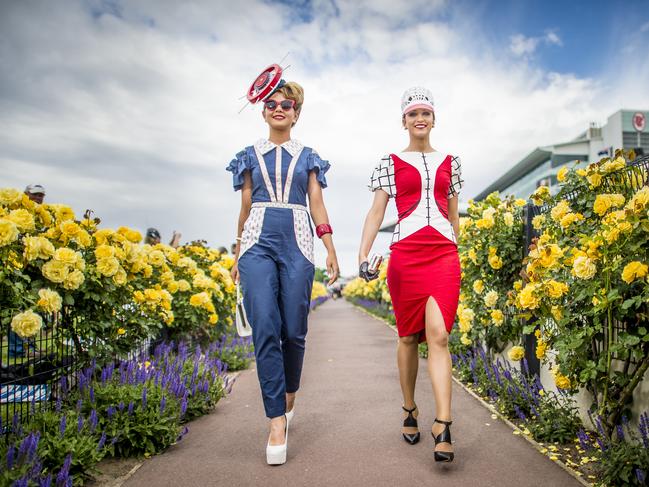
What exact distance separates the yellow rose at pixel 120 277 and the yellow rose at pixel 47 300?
2.29 feet

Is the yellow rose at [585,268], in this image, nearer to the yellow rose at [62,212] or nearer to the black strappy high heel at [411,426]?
the black strappy high heel at [411,426]

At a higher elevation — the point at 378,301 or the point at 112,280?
the point at 112,280

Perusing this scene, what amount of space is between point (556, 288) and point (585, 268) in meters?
0.33

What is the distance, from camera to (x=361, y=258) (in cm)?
353

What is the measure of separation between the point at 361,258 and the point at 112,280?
70.2 inches

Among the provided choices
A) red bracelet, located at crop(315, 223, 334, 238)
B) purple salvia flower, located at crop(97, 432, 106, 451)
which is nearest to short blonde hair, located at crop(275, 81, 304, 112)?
red bracelet, located at crop(315, 223, 334, 238)

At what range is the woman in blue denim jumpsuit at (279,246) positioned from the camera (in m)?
3.22

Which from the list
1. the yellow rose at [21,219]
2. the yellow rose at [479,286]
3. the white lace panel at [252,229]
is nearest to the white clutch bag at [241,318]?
the white lace panel at [252,229]

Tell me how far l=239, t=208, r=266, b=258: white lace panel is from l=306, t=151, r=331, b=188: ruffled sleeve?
468 millimetres

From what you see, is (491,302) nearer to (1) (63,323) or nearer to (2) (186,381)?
(2) (186,381)

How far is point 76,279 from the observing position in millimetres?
3291

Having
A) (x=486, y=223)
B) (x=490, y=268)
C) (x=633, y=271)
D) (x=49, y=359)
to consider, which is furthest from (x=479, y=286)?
(x=49, y=359)

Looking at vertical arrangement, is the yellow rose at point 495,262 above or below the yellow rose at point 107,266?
below

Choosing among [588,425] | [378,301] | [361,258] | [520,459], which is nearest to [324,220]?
[361,258]
